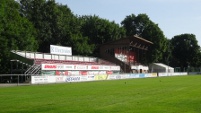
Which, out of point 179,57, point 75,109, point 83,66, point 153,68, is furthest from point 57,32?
point 179,57

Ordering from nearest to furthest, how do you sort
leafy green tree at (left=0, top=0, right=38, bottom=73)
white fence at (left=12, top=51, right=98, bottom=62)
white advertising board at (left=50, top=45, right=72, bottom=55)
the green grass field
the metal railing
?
the green grass field → the metal railing → leafy green tree at (left=0, top=0, right=38, bottom=73) → white fence at (left=12, top=51, right=98, bottom=62) → white advertising board at (left=50, top=45, right=72, bottom=55)

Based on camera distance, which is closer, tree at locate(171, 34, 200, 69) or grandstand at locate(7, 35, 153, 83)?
grandstand at locate(7, 35, 153, 83)

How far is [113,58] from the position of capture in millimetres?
99688

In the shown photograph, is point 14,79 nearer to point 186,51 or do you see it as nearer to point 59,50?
point 59,50

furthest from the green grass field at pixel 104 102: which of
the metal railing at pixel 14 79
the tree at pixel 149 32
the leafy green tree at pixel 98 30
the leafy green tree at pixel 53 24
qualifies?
the tree at pixel 149 32

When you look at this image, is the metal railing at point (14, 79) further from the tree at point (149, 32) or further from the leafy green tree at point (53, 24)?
the tree at point (149, 32)

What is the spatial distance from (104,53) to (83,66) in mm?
31674

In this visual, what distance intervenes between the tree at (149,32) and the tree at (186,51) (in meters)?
35.6

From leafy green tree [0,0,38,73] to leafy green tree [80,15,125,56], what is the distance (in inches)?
1398

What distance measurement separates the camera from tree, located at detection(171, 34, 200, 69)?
507 ft

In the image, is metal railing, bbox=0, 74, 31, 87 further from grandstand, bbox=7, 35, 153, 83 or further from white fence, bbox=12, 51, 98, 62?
white fence, bbox=12, 51, 98, 62

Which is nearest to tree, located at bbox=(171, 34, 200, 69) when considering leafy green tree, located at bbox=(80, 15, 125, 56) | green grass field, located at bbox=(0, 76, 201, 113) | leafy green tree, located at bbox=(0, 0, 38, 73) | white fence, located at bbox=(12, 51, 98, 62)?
leafy green tree, located at bbox=(80, 15, 125, 56)

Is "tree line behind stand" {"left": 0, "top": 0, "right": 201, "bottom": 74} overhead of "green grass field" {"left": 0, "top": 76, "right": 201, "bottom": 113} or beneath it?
overhead

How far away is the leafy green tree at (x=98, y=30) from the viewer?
10475cm
